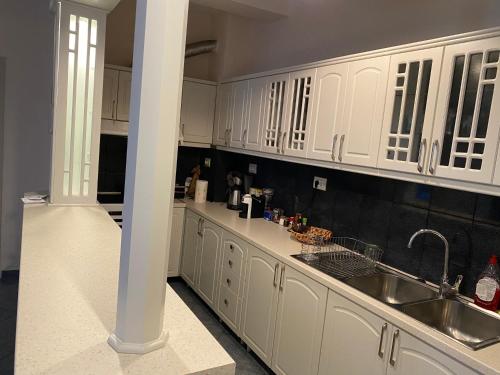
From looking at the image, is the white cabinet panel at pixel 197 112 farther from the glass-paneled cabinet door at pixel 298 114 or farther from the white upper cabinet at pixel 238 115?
the glass-paneled cabinet door at pixel 298 114

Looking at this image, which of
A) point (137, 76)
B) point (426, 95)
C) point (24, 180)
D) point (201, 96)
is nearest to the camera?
point (137, 76)

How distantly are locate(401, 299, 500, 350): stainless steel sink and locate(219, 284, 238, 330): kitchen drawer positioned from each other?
1.43m

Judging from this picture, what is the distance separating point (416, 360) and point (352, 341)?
36 cm

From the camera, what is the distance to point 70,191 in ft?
8.55

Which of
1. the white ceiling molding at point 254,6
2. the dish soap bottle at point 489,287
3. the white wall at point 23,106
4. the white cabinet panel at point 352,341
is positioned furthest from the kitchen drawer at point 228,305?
the white ceiling molding at point 254,6

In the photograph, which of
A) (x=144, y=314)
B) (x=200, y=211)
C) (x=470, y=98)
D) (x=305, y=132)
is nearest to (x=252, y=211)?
(x=200, y=211)

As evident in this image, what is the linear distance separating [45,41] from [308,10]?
2.47 meters

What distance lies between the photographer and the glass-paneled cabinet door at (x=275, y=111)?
2.98m

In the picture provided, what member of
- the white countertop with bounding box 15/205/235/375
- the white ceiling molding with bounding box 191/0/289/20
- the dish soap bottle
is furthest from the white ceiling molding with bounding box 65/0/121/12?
the dish soap bottle

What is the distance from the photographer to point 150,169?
979 millimetres

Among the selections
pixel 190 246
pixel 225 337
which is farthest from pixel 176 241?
pixel 225 337

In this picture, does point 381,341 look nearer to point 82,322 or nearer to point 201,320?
point 82,322

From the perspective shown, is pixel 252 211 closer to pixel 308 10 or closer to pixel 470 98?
pixel 308 10

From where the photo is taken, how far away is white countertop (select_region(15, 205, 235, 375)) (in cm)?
97
